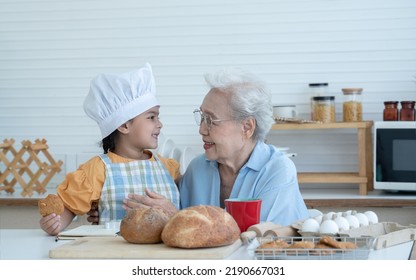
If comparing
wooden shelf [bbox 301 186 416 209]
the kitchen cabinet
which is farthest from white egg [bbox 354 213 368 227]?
the kitchen cabinet

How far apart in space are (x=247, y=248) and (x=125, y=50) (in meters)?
3.77

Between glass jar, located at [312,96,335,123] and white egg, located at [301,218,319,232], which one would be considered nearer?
white egg, located at [301,218,319,232]

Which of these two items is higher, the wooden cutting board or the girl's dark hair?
the girl's dark hair

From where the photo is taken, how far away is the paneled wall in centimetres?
539

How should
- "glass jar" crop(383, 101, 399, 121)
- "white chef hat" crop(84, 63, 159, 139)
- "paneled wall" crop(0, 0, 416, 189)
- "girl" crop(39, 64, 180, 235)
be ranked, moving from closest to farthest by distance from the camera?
"girl" crop(39, 64, 180, 235)
"white chef hat" crop(84, 63, 159, 139)
"glass jar" crop(383, 101, 399, 121)
"paneled wall" crop(0, 0, 416, 189)

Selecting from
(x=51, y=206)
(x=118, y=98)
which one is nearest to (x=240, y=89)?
(x=118, y=98)

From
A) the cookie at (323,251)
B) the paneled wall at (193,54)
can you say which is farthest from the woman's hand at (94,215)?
the paneled wall at (193,54)

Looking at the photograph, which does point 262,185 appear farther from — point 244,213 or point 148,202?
point 244,213

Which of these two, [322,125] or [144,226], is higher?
[322,125]

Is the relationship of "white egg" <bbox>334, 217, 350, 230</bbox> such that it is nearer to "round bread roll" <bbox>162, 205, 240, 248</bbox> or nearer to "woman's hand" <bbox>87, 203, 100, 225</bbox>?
"round bread roll" <bbox>162, 205, 240, 248</bbox>

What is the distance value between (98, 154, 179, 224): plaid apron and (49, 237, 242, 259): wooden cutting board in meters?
0.80

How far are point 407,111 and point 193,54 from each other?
1.42 metres

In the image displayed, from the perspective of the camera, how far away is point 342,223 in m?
2.17
